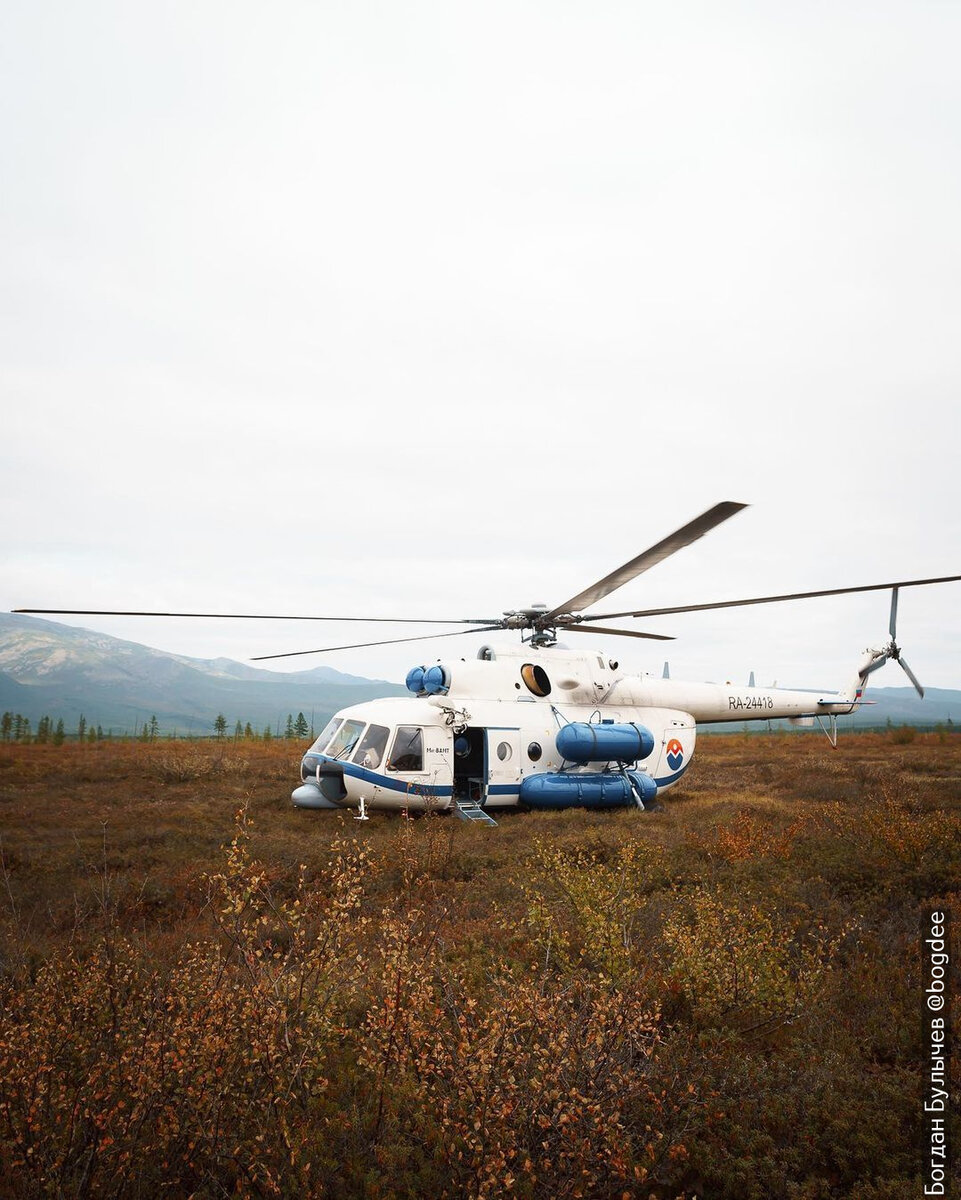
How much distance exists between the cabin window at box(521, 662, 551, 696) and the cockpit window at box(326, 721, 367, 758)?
427cm

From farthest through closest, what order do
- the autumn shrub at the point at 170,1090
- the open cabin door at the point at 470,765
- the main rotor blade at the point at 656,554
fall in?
1. the open cabin door at the point at 470,765
2. the main rotor blade at the point at 656,554
3. the autumn shrub at the point at 170,1090

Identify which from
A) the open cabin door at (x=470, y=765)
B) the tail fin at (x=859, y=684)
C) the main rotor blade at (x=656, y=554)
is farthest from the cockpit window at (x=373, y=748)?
the tail fin at (x=859, y=684)

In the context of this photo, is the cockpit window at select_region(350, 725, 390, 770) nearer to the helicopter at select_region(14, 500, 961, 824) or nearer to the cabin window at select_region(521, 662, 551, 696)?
the helicopter at select_region(14, 500, 961, 824)

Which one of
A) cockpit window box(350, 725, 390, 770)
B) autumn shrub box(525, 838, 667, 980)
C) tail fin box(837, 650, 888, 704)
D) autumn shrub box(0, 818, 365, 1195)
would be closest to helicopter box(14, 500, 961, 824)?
cockpit window box(350, 725, 390, 770)

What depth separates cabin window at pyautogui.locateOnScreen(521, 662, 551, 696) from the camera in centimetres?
1717

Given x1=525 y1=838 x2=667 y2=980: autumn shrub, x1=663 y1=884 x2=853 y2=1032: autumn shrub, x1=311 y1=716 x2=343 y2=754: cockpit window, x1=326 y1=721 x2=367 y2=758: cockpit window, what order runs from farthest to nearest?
x1=311 y1=716 x2=343 y2=754: cockpit window, x1=326 y1=721 x2=367 y2=758: cockpit window, x1=525 y1=838 x2=667 y2=980: autumn shrub, x1=663 y1=884 x2=853 y2=1032: autumn shrub

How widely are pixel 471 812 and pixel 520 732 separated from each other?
225 centimetres

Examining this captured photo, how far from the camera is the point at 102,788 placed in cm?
1928

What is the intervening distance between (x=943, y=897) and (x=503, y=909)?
6.21 m

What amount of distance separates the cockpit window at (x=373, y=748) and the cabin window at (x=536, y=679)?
12.9 ft

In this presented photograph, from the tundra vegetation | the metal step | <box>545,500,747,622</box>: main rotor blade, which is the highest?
<box>545,500,747,622</box>: main rotor blade

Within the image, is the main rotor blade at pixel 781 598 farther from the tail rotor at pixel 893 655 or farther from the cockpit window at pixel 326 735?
the cockpit window at pixel 326 735

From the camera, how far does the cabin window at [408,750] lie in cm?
1509

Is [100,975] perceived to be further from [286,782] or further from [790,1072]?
[286,782]
